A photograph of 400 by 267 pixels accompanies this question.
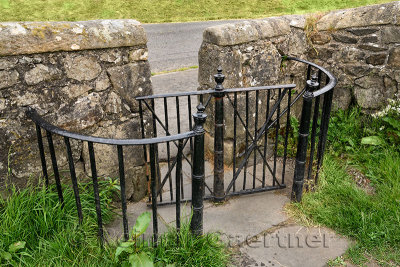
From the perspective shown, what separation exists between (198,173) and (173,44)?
287 inches

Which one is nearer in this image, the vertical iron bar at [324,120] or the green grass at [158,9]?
the vertical iron bar at [324,120]

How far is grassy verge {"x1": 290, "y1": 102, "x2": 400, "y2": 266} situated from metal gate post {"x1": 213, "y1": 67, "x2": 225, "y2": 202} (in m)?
0.65

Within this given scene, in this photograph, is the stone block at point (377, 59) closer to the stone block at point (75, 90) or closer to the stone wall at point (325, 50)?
the stone wall at point (325, 50)

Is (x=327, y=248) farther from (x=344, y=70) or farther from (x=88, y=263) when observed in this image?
(x=344, y=70)

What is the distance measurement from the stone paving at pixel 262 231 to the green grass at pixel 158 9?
6907mm

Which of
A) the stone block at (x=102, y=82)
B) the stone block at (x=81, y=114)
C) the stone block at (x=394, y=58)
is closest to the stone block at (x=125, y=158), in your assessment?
the stone block at (x=81, y=114)

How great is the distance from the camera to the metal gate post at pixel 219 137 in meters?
3.00


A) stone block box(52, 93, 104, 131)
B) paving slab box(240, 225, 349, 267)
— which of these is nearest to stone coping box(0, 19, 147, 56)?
stone block box(52, 93, 104, 131)

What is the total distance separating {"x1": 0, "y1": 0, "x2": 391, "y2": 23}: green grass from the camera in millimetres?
8836

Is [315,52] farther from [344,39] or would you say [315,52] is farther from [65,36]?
[65,36]

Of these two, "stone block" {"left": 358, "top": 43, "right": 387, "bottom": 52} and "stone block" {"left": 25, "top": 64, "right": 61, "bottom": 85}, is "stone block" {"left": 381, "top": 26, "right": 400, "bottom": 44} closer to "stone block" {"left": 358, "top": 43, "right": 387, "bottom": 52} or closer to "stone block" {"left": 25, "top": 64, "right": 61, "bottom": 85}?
"stone block" {"left": 358, "top": 43, "right": 387, "bottom": 52}

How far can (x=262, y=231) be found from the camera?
2949 mm

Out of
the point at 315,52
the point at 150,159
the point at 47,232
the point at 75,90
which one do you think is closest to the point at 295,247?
the point at 150,159

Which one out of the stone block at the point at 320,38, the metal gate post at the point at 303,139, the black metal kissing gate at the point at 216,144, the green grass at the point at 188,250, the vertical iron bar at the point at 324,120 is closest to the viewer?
the black metal kissing gate at the point at 216,144
